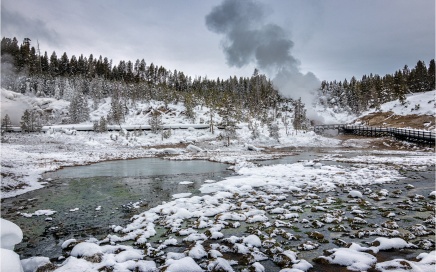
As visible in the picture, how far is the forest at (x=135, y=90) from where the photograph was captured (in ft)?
308

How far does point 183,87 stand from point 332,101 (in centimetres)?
8323

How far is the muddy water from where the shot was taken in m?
9.44

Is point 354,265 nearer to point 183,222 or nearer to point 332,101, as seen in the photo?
point 183,222

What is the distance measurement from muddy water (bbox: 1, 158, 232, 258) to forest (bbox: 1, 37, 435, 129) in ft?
213

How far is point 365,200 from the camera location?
1295 centimetres

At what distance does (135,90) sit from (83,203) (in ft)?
341

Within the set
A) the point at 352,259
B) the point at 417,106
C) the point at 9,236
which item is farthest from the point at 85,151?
the point at 417,106

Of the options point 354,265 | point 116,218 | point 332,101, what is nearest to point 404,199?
point 354,265

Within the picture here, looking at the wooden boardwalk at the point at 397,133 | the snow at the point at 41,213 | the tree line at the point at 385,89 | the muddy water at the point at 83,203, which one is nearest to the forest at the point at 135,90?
the tree line at the point at 385,89

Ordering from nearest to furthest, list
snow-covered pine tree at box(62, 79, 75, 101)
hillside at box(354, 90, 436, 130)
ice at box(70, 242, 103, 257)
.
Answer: ice at box(70, 242, 103, 257) < hillside at box(354, 90, 436, 130) < snow-covered pine tree at box(62, 79, 75, 101)

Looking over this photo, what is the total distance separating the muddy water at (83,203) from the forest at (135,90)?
65.0 m

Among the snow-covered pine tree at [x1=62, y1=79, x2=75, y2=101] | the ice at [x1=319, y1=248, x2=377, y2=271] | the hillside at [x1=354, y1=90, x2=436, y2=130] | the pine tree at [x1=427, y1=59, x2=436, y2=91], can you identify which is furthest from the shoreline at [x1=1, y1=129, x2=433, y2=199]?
the pine tree at [x1=427, y1=59, x2=436, y2=91]

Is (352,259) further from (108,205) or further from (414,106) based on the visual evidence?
(414,106)

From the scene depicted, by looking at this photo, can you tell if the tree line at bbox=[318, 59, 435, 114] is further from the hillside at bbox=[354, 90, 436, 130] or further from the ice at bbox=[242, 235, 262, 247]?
the ice at bbox=[242, 235, 262, 247]
